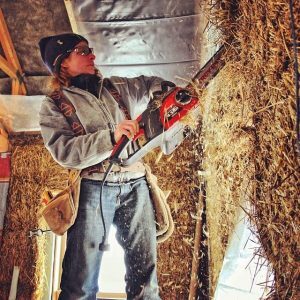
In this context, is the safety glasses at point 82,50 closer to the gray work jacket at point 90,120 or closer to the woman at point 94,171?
the woman at point 94,171

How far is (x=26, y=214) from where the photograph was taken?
114 inches

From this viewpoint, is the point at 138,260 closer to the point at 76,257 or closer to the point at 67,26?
the point at 76,257

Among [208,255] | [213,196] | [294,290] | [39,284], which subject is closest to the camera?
[294,290]

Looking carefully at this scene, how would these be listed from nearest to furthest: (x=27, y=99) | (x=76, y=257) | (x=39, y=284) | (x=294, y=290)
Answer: (x=294, y=290) → (x=76, y=257) → (x=27, y=99) → (x=39, y=284)

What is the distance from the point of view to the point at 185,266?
271cm

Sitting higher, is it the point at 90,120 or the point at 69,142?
the point at 90,120

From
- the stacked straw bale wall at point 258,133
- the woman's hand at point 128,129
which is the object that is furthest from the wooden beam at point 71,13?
the woman's hand at point 128,129

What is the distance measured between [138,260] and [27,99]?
166 cm

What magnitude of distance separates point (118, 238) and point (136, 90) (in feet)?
2.11

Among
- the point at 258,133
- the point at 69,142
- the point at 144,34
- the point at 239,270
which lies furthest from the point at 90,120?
the point at 144,34

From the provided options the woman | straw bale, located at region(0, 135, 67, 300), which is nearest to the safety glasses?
the woman

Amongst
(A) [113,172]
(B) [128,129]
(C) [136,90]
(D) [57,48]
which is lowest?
(A) [113,172]

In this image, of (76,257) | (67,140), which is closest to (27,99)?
(67,140)

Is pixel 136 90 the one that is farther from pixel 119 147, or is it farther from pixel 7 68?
pixel 7 68
